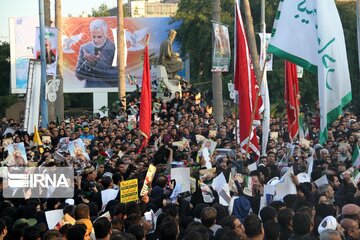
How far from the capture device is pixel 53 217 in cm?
1045

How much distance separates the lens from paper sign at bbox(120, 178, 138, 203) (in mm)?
11422

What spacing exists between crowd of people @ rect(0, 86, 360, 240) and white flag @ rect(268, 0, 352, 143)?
1176 mm

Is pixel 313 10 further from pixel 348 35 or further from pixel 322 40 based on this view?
pixel 348 35

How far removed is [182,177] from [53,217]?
9.25 feet

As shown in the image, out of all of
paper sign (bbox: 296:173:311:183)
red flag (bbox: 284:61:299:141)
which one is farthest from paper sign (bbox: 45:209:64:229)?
red flag (bbox: 284:61:299:141)

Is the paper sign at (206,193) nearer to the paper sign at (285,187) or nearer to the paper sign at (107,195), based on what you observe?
the paper sign at (285,187)

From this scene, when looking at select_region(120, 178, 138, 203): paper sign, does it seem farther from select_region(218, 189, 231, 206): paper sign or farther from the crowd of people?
select_region(218, 189, 231, 206): paper sign

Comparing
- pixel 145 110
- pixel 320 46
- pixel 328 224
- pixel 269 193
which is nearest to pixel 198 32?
pixel 145 110

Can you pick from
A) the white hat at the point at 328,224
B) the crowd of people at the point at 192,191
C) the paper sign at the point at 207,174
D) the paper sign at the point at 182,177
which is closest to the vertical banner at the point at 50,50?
the crowd of people at the point at 192,191

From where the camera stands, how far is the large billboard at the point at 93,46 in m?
53.6

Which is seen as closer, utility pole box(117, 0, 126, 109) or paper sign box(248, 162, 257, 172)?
paper sign box(248, 162, 257, 172)

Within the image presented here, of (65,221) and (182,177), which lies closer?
(65,221)

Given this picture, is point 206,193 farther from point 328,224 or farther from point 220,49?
point 220,49

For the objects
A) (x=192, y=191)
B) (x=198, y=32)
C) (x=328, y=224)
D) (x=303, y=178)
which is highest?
(x=198, y=32)
